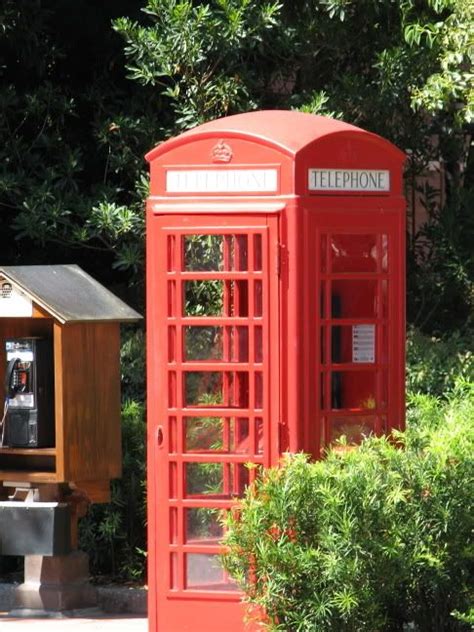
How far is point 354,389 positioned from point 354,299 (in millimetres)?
452

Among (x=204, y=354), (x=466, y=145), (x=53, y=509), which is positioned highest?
(x=466, y=145)

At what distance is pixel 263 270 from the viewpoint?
22.7 feet

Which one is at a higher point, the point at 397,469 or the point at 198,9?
the point at 198,9

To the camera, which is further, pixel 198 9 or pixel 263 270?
pixel 198 9

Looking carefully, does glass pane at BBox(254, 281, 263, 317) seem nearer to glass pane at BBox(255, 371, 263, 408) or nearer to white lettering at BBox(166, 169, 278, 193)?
glass pane at BBox(255, 371, 263, 408)

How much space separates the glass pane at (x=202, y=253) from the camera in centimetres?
711

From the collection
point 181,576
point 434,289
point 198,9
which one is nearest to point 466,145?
point 434,289

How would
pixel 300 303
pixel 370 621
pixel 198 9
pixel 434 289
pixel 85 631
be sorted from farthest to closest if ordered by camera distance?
pixel 434 289 → pixel 198 9 → pixel 85 631 → pixel 300 303 → pixel 370 621

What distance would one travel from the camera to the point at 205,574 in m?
7.18

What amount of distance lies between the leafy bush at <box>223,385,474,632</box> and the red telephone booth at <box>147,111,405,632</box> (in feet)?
1.94

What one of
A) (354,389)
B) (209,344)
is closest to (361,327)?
(354,389)

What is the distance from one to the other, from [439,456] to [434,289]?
5203 millimetres

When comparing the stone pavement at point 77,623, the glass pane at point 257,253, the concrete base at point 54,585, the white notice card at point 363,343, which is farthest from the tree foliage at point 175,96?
the glass pane at point 257,253

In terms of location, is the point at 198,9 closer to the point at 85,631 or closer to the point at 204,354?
the point at 204,354
